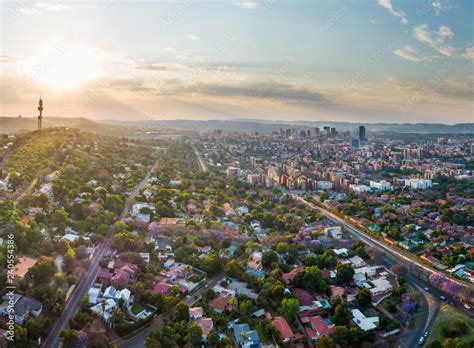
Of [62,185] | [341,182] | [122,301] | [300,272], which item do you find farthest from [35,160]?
[341,182]

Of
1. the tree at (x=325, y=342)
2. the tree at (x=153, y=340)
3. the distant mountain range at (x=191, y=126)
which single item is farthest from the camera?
the distant mountain range at (x=191, y=126)

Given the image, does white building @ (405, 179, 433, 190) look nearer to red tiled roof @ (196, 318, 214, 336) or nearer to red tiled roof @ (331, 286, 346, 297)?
red tiled roof @ (331, 286, 346, 297)

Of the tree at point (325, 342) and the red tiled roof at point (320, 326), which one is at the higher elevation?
the tree at point (325, 342)

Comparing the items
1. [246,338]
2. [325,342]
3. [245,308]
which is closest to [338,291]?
[325,342]

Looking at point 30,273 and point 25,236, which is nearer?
point 30,273

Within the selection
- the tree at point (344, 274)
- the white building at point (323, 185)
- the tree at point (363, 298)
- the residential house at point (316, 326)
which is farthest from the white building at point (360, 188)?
the residential house at point (316, 326)

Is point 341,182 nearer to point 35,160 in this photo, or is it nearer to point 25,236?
point 35,160

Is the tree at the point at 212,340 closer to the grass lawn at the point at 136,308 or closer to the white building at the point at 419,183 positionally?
the grass lawn at the point at 136,308
